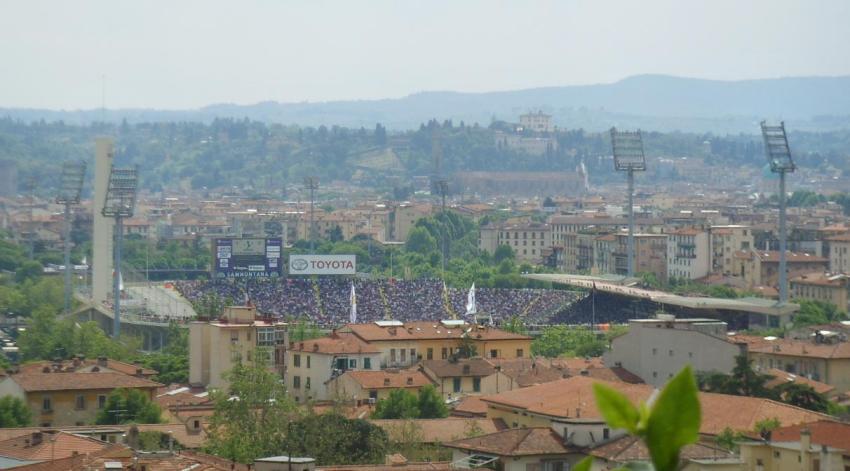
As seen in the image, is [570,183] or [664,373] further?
[570,183]

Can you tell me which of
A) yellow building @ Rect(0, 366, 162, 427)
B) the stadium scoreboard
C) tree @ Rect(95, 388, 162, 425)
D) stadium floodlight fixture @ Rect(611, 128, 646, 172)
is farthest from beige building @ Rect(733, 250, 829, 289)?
tree @ Rect(95, 388, 162, 425)

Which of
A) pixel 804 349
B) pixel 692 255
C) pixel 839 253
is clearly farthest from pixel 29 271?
pixel 804 349

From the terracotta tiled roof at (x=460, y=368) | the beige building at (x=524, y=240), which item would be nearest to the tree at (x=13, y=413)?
the terracotta tiled roof at (x=460, y=368)

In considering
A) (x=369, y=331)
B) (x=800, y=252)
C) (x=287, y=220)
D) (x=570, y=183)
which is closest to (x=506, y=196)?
(x=570, y=183)

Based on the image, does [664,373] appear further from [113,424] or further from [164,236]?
[164,236]

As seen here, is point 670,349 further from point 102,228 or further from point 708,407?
point 102,228

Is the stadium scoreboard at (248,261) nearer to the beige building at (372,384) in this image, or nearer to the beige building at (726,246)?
the beige building at (726,246)

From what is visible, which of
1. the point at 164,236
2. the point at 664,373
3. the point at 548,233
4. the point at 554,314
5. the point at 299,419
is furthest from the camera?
the point at 164,236
